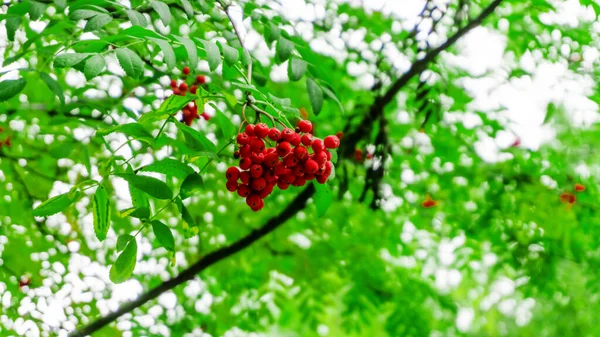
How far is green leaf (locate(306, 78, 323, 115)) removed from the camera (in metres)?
1.39

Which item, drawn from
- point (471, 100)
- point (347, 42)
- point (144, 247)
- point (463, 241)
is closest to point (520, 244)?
point (463, 241)

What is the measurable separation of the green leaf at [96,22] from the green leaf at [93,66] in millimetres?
88

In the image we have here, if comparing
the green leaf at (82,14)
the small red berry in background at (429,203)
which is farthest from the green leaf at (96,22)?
the small red berry in background at (429,203)

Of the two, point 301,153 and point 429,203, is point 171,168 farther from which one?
point 429,203

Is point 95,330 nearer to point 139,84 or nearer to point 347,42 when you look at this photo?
point 139,84

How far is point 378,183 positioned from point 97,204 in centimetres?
114

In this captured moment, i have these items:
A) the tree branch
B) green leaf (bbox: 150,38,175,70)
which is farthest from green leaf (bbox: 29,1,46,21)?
the tree branch

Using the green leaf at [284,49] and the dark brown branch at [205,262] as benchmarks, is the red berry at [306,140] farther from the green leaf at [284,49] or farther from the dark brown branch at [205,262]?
the dark brown branch at [205,262]

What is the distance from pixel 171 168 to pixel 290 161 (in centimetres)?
22

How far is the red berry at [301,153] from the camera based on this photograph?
1.07 metres

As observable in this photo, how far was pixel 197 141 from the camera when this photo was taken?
3.91ft

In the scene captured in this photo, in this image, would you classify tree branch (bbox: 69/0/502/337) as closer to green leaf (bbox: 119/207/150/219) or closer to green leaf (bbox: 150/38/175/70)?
green leaf (bbox: 119/207/150/219)

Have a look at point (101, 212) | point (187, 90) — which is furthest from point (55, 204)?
point (187, 90)

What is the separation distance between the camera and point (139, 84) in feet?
6.82
